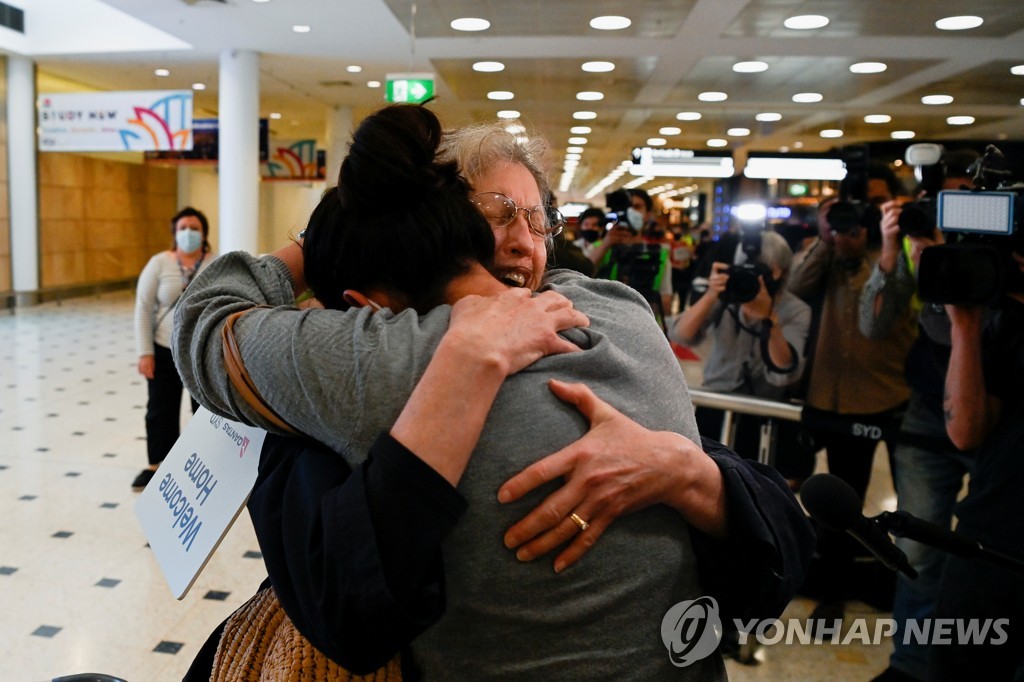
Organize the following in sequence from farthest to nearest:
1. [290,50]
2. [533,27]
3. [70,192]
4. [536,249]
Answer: [70,192] → [290,50] → [533,27] → [536,249]

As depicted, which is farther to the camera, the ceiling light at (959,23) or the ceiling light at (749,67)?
the ceiling light at (749,67)

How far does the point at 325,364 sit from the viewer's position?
87 cm

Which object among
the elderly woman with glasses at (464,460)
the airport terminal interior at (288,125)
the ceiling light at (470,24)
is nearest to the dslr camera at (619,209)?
the airport terminal interior at (288,125)

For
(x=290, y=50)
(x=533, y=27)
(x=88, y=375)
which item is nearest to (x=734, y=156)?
(x=533, y=27)

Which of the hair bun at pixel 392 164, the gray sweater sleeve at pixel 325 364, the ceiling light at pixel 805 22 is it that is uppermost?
the ceiling light at pixel 805 22

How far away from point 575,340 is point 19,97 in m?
15.2

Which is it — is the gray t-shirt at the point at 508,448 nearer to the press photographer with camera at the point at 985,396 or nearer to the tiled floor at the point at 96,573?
the press photographer with camera at the point at 985,396

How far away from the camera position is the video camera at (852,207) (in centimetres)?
341

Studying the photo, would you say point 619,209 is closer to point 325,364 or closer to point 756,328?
point 756,328

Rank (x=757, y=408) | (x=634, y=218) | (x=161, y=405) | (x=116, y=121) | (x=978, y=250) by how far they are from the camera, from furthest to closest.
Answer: (x=116, y=121), (x=634, y=218), (x=161, y=405), (x=757, y=408), (x=978, y=250)

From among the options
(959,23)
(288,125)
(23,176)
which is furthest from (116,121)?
(959,23)

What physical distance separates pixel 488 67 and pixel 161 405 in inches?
267

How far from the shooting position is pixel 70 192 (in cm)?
1584

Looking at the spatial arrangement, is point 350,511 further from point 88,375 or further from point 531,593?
point 88,375
